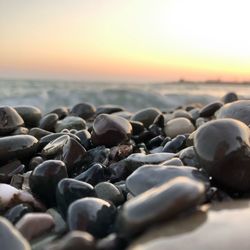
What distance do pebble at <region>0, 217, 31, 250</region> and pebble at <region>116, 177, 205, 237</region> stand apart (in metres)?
0.38

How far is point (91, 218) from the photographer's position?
1808 mm

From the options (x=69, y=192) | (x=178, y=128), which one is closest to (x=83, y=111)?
(x=178, y=128)

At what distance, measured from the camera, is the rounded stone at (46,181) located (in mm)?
2303

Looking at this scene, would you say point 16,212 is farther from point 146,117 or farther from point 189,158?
point 146,117

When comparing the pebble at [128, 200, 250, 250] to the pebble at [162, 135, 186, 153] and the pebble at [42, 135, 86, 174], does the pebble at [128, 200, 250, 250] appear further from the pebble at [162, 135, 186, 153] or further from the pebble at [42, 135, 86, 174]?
the pebble at [162, 135, 186, 153]

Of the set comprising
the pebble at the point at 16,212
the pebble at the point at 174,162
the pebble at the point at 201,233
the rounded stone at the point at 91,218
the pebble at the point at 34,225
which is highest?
the pebble at the point at 174,162

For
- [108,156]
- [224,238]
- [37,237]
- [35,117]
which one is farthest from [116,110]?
[224,238]

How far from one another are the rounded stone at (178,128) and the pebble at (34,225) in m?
2.16

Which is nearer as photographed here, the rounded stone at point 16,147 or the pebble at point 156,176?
the pebble at point 156,176

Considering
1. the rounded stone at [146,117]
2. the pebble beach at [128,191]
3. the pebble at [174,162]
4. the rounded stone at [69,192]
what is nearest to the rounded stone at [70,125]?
the rounded stone at [146,117]

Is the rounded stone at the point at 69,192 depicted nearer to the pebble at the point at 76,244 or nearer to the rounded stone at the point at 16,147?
the pebble at the point at 76,244

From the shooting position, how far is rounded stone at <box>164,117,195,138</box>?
3906 mm

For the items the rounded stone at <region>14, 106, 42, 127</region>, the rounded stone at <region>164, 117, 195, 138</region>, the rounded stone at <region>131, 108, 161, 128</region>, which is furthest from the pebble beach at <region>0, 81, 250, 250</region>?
the rounded stone at <region>14, 106, 42, 127</region>

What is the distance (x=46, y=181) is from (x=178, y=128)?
6.11 ft
